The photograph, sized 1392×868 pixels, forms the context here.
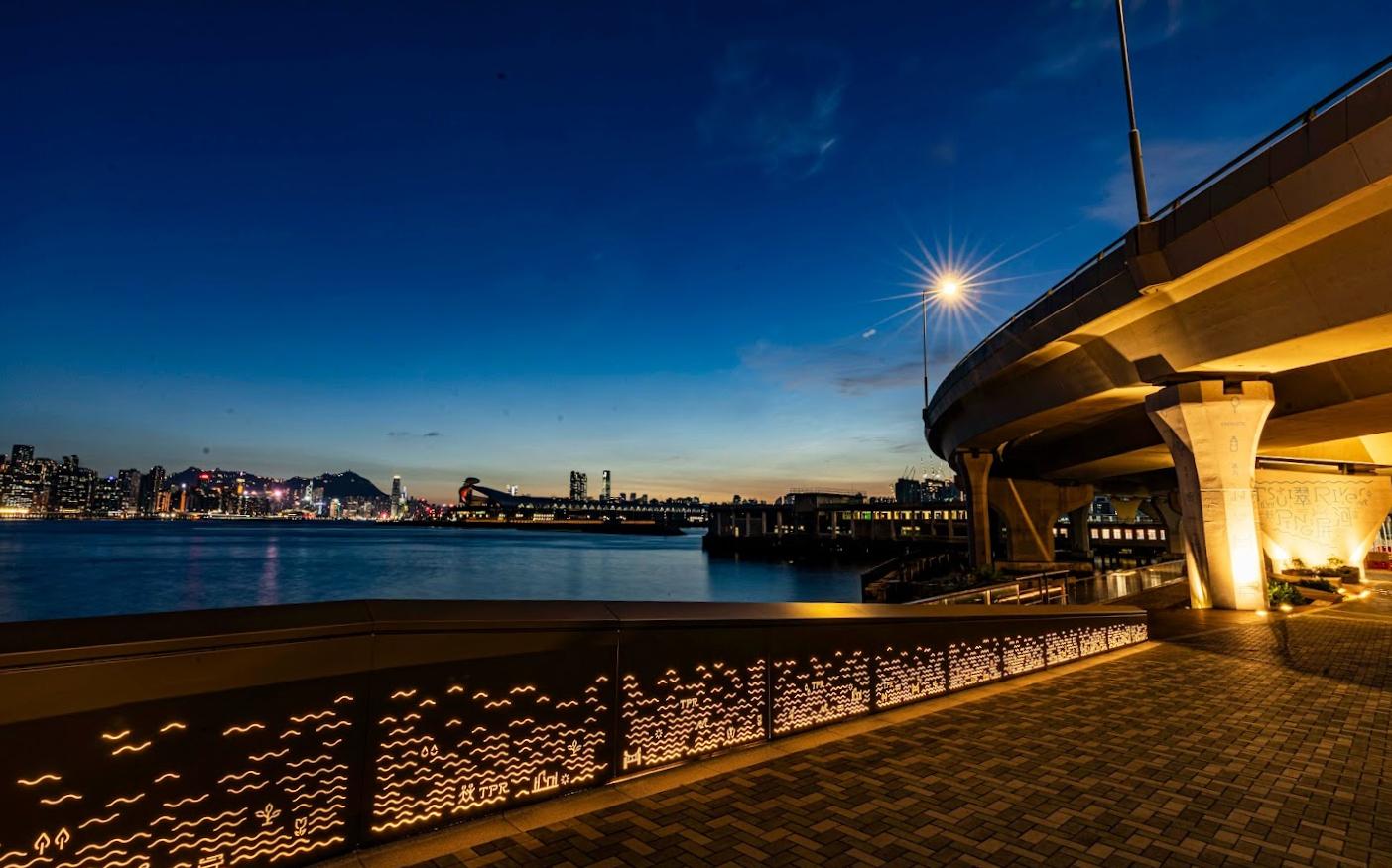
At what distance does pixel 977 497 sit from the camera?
48125 mm

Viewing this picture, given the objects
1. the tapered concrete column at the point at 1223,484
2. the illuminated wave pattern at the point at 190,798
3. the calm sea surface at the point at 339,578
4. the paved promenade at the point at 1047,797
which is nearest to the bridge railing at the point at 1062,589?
the tapered concrete column at the point at 1223,484

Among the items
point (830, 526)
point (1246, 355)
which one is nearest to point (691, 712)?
point (1246, 355)

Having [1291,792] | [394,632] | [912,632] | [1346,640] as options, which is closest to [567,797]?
[394,632]

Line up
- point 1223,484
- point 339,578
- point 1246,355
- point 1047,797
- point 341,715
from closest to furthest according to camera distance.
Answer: point 341,715
point 1047,797
point 1246,355
point 1223,484
point 339,578

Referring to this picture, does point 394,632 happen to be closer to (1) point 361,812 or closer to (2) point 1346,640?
(1) point 361,812

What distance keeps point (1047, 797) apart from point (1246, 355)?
1716cm

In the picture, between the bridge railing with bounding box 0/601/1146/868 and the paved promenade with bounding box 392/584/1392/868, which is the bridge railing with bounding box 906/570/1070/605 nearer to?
the paved promenade with bounding box 392/584/1392/868

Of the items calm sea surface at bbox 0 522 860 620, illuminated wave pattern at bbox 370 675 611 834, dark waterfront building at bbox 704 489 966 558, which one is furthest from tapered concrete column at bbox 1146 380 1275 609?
dark waterfront building at bbox 704 489 966 558

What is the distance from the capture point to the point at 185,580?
6588cm

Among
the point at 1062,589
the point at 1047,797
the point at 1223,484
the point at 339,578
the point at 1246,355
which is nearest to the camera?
the point at 1047,797

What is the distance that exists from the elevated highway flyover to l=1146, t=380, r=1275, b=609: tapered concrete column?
0.14ft

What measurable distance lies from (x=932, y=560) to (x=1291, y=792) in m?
55.1

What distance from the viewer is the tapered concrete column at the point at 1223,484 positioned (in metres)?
19.4

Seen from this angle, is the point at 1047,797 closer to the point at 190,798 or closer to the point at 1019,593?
the point at 190,798
